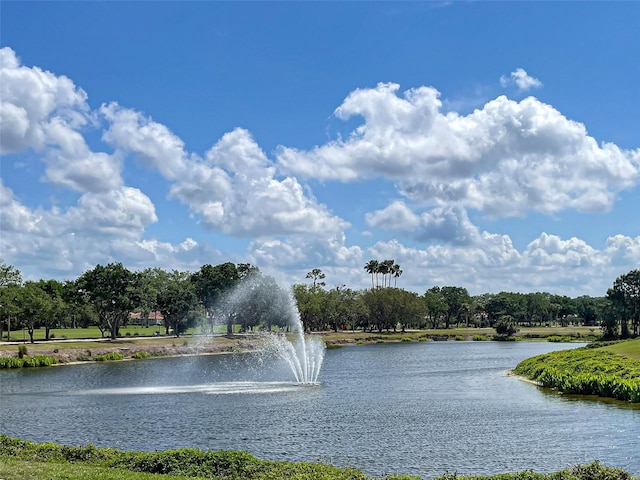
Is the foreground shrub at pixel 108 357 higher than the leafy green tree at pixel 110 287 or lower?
lower

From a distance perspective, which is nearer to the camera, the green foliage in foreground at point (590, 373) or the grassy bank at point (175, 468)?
the grassy bank at point (175, 468)

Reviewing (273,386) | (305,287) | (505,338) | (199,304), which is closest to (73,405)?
(273,386)

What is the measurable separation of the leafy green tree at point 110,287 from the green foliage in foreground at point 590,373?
77.9 metres

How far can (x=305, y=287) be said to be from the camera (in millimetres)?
175625

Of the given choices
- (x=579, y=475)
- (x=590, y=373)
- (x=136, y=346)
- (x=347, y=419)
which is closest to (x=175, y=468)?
(x=579, y=475)

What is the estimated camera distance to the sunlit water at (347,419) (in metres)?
29.9

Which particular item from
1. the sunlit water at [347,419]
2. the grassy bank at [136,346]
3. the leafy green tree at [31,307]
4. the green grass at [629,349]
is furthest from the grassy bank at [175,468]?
the leafy green tree at [31,307]

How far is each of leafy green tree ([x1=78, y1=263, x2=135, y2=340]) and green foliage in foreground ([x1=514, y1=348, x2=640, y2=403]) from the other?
77871mm

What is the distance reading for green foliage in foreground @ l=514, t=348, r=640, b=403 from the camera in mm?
48312

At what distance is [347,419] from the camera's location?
40.6m

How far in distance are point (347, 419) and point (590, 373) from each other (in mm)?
26114

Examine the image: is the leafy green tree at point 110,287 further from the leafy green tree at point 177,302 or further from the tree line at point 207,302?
the leafy green tree at point 177,302

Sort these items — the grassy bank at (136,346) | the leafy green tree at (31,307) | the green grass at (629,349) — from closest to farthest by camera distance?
1. the green grass at (629,349)
2. the grassy bank at (136,346)
3. the leafy green tree at (31,307)

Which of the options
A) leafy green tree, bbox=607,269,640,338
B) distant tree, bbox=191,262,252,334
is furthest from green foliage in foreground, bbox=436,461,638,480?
leafy green tree, bbox=607,269,640,338
